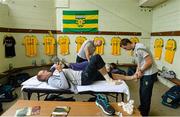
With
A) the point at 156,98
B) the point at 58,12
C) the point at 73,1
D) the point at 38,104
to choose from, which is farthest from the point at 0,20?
the point at 156,98

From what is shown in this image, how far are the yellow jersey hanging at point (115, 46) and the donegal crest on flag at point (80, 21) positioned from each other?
0.65 meters

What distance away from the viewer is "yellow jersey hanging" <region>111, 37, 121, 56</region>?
5.92m

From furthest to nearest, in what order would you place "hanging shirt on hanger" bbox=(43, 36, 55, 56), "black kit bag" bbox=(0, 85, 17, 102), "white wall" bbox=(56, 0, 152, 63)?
"white wall" bbox=(56, 0, 152, 63)
"hanging shirt on hanger" bbox=(43, 36, 55, 56)
"black kit bag" bbox=(0, 85, 17, 102)

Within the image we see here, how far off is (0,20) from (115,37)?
10.8ft

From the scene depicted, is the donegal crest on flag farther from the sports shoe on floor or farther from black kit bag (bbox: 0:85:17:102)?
the sports shoe on floor

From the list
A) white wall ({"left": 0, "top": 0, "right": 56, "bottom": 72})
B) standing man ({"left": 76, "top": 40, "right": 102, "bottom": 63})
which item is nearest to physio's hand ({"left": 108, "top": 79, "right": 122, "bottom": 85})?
standing man ({"left": 76, "top": 40, "right": 102, "bottom": 63})

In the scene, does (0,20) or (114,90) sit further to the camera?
(0,20)

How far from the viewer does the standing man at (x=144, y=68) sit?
2.67 metres

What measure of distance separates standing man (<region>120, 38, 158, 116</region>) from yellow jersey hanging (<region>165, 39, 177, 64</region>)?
6.14 ft

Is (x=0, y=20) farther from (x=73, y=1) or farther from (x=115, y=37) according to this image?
(x=115, y=37)

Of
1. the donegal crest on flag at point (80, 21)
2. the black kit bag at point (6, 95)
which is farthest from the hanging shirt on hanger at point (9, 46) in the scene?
the donegal crest on flag at point (80, 21)

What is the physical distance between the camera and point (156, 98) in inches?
155

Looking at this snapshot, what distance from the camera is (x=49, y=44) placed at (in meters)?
5.79

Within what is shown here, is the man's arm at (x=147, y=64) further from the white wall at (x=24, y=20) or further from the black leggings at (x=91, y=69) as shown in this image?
the white wall at (x=24, y=20)
